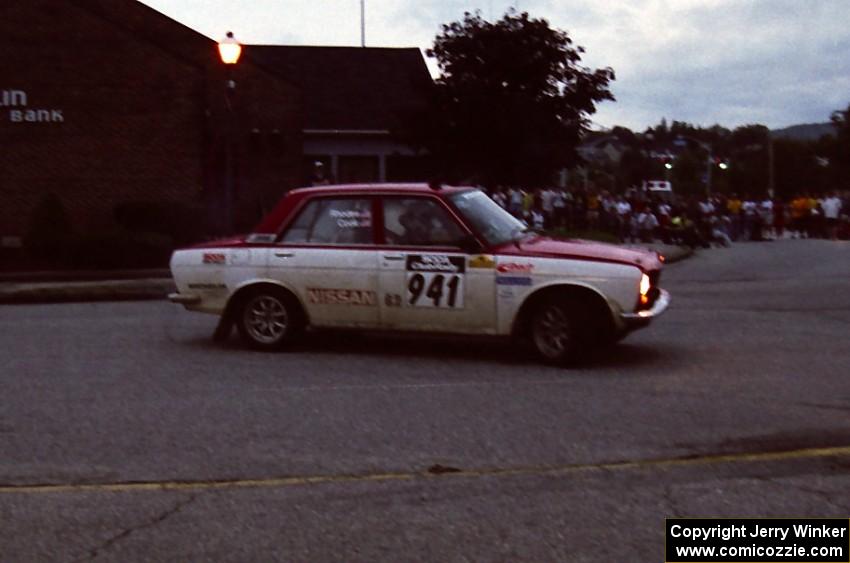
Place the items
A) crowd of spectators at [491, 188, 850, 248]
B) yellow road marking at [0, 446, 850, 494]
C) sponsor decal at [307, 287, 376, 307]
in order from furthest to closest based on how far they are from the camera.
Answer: crowd of spectators at [491, 188, 850, 248] → sponsor decal at [307, 287, 376, 307] → yellow road marking at [0, 446, 850, 494]

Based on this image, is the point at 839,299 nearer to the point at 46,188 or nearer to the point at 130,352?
the point at 130,352

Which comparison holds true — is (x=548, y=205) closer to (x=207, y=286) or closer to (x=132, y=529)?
(x=207, y=286)

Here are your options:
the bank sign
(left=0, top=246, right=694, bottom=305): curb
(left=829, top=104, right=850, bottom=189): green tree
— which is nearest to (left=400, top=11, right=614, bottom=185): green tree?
the bank sign

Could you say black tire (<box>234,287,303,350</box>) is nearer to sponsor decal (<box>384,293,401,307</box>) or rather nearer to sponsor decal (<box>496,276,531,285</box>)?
sponsor decal (<box>384,293,401,307</box>)

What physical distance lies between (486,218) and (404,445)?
4.14m

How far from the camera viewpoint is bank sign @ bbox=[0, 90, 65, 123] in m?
29.4

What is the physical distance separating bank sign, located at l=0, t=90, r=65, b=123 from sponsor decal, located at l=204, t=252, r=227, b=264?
63.0ft

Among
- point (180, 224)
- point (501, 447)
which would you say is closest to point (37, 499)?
point (501, 447)

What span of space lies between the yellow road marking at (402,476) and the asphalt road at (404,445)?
0.02 meters

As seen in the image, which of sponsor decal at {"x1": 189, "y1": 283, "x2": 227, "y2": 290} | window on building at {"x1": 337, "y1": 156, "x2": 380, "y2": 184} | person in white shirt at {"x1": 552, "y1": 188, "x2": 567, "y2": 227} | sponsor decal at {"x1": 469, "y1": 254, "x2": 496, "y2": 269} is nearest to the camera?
sponsor decal at {"x1": 469, "y1": 254, "x2": 496, "y2": 269}

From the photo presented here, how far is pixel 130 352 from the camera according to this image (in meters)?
12.0

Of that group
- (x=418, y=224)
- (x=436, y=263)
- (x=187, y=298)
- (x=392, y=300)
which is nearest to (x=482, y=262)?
(x=436, y=263)

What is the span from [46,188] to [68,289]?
11.6 metres

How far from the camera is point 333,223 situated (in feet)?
38.5
